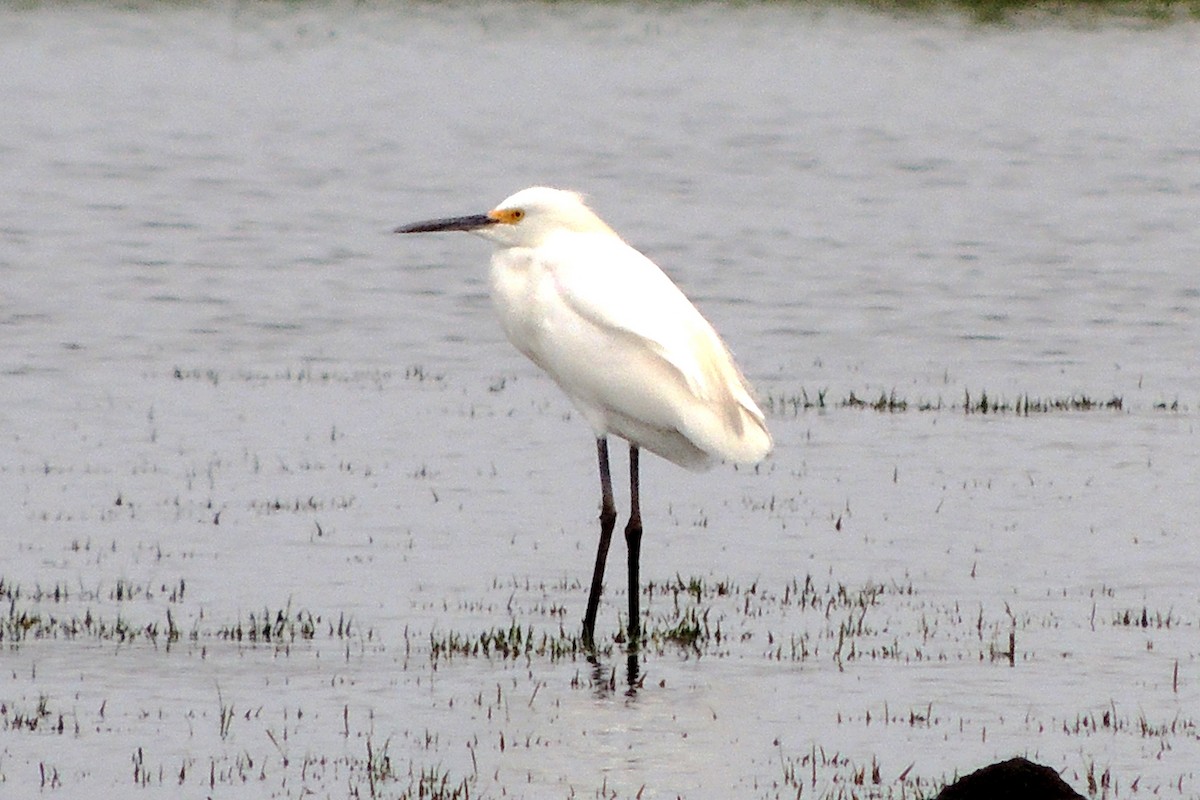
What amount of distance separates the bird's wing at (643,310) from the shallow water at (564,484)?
0.97 metres

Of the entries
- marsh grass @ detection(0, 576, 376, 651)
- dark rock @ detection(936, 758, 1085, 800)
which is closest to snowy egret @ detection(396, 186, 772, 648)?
marsh grass @ detection(0, 576, 376, 651)

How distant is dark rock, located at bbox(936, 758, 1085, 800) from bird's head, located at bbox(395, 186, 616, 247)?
390 cm

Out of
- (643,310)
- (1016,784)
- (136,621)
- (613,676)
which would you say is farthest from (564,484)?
(1016,784)

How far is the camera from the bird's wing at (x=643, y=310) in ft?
32.6

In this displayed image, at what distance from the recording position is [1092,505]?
1319 cm

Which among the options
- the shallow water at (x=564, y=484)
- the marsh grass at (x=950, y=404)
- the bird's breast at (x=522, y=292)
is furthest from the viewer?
the marsh grass at (x=950, y=404)

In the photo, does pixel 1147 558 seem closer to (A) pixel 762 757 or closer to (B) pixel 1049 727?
(B) pixel 1049 727

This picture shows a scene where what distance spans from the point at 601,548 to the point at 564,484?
3.30 meters

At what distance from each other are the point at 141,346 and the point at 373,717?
431 inches

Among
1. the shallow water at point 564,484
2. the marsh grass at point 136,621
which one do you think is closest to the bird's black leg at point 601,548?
the shallow water at point 564,484

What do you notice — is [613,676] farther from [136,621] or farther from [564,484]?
[564,484]

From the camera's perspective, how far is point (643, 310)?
998cm

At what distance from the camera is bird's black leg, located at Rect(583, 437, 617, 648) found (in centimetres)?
994

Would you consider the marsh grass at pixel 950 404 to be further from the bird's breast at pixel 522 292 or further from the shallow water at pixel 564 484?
the bird's breast at pixel 522 292
